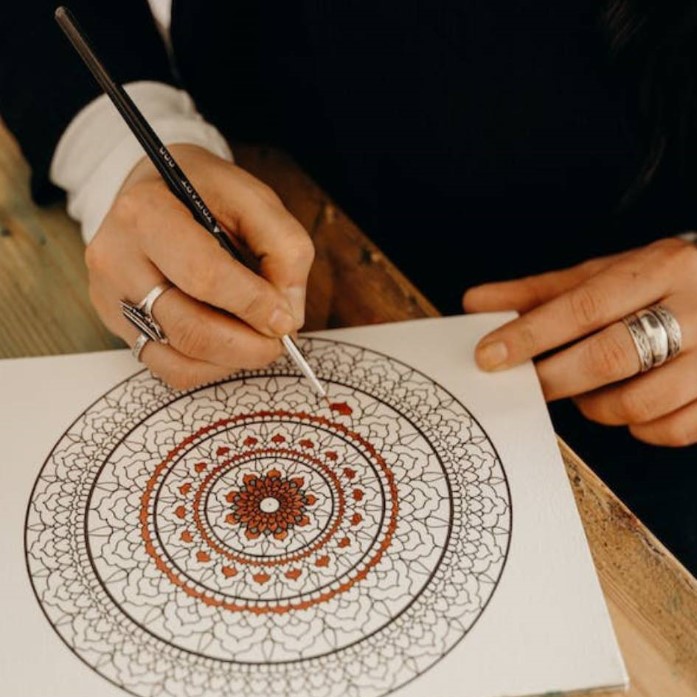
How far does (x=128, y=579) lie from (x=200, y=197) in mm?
249

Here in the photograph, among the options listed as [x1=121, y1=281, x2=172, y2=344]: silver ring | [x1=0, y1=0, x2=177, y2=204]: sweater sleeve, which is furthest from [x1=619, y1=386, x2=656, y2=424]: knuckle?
[x1=0, y1=0, x2=177, y2=204]: sweater sleeve

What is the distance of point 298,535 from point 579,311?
27 centimetres

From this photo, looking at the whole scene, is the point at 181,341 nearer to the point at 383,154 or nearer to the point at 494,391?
the point at 494,391

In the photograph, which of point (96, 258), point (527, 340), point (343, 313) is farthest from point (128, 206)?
point (527, 340)

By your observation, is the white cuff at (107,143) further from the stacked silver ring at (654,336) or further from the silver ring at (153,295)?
the stacked silver ring at (654,336)

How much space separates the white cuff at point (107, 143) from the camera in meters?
0.67

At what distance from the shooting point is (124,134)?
680 millimetres

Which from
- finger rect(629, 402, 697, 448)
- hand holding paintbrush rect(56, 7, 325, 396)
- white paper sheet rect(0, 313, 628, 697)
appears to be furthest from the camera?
finger rect(629, 402, 697, 448)

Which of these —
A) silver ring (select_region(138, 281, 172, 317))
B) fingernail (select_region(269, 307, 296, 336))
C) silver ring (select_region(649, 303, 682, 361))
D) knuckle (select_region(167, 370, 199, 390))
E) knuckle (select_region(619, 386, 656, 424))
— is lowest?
knuckle (select_region(619, 386, 656, 424))

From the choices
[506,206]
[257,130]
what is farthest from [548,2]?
[257,130]

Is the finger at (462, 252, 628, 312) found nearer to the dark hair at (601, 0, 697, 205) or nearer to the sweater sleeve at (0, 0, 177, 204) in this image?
the dark hair at (601, 0, 697, 205)

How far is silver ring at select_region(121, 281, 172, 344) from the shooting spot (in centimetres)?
56

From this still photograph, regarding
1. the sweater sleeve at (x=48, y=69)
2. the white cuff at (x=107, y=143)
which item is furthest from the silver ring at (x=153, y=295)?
the sweater sleeve at (x=48, y=69)

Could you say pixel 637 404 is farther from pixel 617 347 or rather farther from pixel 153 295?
pixel 153 295
